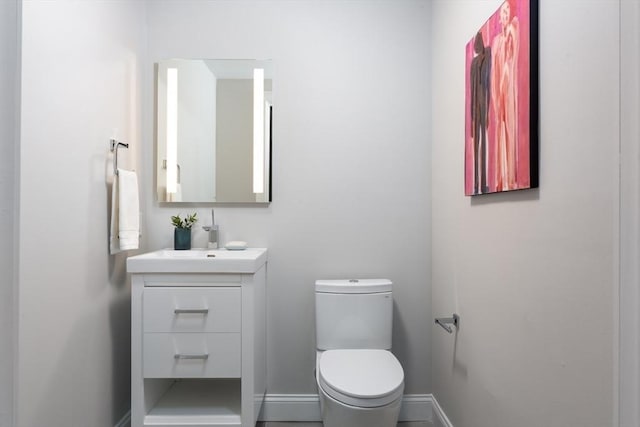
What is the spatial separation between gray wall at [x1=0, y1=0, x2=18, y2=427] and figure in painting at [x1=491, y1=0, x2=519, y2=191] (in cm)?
151

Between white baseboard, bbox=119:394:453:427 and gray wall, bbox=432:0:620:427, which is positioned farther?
white baseboard, bbox=119:394:453:427

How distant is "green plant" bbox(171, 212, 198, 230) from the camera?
1.95m

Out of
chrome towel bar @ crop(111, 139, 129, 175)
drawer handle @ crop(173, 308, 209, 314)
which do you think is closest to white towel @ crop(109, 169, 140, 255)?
chrome towel bar @ crop(111, 139, 129, 175)

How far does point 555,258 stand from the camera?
0.98m

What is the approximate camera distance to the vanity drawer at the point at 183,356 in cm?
158

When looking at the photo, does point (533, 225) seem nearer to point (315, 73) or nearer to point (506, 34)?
point (506, 34)

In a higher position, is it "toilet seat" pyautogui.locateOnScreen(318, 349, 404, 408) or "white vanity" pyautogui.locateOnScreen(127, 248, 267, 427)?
"white vanity" pyautogui.locateOnScreen(127, 248, 267, 427)

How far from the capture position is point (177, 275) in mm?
1590

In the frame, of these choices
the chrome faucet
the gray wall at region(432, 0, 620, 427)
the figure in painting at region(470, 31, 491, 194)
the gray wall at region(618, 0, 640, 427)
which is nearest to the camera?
the gray wall at region(618, 0, 640, 427)

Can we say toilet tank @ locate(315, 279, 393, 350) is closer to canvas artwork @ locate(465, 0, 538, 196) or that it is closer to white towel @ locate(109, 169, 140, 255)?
canvas artwork @ locate(465, 0, 538, 196)

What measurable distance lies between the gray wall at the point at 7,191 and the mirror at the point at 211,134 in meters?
0.87

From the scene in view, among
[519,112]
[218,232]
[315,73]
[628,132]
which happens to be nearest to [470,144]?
[519,112]

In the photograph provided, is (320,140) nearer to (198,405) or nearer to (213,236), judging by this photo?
(213,236)

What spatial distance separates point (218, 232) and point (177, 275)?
44cm
